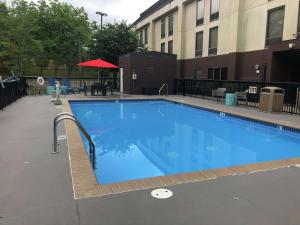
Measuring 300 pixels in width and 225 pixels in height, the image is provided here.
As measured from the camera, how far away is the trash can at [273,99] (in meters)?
9.62

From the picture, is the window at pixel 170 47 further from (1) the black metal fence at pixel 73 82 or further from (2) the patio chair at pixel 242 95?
(2) the patio chair at pixel 242 95

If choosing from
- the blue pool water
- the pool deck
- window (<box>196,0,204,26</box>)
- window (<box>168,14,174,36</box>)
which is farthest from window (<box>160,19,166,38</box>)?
the pool deck

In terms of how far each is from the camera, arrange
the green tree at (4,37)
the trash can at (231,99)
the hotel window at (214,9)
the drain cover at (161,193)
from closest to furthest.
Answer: the drain cover at (161,193) → the trash can at (231,99) → the hotel window at (214,9) → the green tree at (4,37)

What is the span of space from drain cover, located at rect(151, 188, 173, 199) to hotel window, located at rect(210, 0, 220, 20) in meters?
17.2

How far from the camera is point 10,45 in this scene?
64.5 ft

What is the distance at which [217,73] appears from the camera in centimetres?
1802

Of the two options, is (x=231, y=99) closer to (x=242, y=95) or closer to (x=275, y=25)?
(x=242, y=95)

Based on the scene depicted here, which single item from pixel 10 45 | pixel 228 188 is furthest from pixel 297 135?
pixel 10 45

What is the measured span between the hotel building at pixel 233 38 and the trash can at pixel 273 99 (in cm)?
254

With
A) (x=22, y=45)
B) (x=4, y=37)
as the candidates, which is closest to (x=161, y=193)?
(x=22, y=45)

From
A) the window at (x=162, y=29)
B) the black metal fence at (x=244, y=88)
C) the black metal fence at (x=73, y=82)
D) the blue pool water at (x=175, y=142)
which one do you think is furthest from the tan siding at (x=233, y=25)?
the blue pool water at (x=175, y=142)

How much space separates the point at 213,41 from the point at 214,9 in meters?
2.15

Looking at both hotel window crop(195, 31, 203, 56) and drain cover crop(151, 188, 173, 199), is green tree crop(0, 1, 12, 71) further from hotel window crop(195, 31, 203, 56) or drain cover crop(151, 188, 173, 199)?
drain cover crop(151, 188, 173, 199)

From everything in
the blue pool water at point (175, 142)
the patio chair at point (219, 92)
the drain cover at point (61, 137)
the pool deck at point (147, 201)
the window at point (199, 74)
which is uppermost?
the window at point (199, 74)
